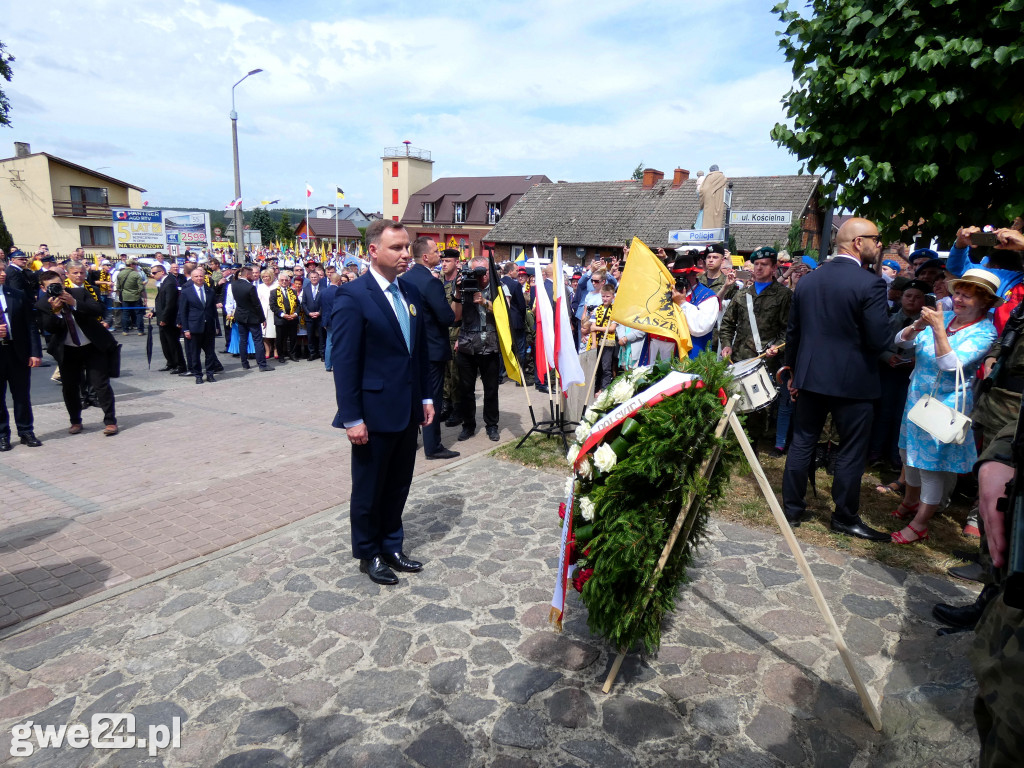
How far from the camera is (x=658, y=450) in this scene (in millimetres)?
2740

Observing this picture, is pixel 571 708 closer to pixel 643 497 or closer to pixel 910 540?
pixel 643 497

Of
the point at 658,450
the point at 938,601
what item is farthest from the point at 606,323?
the point at 658,450

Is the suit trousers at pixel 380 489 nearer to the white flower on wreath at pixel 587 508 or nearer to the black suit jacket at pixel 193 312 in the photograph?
the white flower on wreath at pixel 587 508

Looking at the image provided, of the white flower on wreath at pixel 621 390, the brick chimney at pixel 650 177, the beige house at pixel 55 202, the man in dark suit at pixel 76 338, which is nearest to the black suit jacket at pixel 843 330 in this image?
the white flower on wreath at pixel 621 390

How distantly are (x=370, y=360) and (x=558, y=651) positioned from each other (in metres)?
2.10

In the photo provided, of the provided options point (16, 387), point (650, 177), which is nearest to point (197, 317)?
point (16, 387)

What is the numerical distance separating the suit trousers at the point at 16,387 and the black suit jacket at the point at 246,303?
5.24 meters

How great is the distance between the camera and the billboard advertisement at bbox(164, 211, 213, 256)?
2834cm

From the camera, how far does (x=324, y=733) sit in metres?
2.79

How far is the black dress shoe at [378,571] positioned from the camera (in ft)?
13.4

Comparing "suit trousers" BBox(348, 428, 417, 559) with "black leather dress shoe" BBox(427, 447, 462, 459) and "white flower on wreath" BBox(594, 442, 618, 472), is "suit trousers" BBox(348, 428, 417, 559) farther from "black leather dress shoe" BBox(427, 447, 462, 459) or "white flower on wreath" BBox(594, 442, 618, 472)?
"black leather dress shoe" BBox(427, 447, 462, 459)

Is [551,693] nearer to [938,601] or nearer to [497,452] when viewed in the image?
[938,601]

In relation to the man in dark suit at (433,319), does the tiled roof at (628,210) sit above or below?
above

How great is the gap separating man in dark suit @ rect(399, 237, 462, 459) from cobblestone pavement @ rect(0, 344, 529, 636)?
29cm
